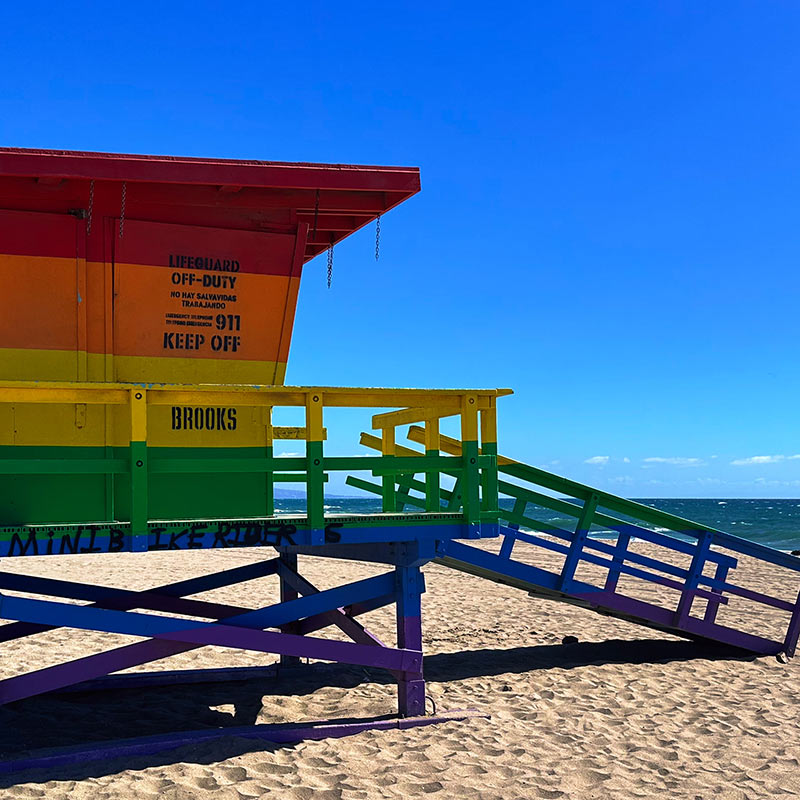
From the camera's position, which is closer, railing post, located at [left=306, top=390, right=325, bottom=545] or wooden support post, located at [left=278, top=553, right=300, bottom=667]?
railing post, located at [left=306, top=390, right=325, bottom=545]

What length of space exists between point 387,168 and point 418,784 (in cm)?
429

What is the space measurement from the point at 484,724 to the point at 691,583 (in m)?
3.30

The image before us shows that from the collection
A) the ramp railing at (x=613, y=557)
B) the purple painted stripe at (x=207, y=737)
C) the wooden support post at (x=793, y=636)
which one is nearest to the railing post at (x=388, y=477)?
the ramp railing at (x=613, y=557)

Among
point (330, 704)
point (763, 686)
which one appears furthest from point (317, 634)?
point (763, 686)

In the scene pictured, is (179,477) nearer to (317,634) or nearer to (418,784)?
(418,784)

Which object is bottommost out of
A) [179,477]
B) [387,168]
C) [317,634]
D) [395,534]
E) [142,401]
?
[317,634]

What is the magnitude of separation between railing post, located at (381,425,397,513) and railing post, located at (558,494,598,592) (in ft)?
6.35

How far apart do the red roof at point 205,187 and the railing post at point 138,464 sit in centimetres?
159

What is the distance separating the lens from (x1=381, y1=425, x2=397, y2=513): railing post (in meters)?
8.48

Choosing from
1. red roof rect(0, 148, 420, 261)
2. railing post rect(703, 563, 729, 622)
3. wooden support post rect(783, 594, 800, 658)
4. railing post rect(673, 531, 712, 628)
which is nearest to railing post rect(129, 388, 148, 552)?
red roof rect(0, 148, 420, 261)

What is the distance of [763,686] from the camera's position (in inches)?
307

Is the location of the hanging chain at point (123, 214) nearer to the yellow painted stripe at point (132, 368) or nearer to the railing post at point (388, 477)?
the yellow painted stripe at point (132, 368)

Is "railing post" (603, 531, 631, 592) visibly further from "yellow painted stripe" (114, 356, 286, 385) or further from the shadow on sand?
"yellow painted stripe" (114, 356, 286, 385)

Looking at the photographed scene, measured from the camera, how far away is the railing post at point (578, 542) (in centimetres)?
797
